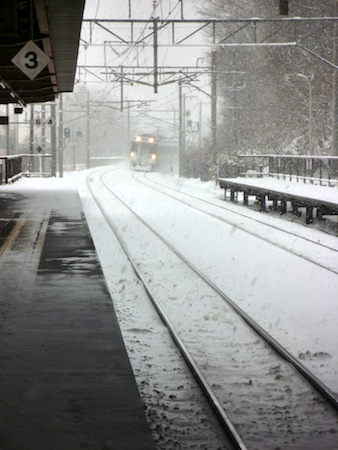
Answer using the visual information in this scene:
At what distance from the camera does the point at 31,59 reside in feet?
45.1

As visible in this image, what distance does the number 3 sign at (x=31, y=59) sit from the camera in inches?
535

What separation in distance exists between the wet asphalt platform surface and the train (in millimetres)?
49149

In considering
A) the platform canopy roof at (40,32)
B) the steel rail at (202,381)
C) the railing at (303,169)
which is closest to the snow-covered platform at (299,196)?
the railing at (303,169)

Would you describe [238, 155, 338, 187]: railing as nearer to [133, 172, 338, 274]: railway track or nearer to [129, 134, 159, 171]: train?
[133, 172, 338, 274]: railway track

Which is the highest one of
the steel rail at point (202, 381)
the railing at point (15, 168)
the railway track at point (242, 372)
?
the railing at point (15, 168)

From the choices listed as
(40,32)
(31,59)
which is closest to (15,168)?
(40,32)

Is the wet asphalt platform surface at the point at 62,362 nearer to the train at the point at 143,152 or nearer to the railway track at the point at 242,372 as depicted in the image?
the railway track at the point at 242,372

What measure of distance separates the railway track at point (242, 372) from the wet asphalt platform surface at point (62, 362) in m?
0.68

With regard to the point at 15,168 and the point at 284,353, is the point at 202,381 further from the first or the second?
the point at 15,168

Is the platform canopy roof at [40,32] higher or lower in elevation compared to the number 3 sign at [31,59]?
higher

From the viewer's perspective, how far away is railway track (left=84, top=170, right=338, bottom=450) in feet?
17.7

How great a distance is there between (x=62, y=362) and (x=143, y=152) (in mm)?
55875

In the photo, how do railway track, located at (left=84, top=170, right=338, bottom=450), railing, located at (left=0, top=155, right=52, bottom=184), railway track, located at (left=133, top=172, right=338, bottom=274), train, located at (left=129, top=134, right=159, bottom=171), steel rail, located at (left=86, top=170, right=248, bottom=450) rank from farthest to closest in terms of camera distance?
train, located at (left=129, top=134, right=159, bottom=171) → railing, located at (left=0, top=155, right=52, bottom=184) → railway track, located at (left=133, top=172, right=338, bottom=274) → railway track, located at (left=84, top=170, right=338, bottom=450) → steel rail, located at (left=86, top=170, right=248, bottom=450)

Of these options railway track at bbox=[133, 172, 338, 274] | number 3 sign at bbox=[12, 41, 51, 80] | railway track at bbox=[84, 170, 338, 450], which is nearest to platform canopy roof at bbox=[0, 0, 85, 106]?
number 3 sign at bbox=[12, 41, 51, 80]
